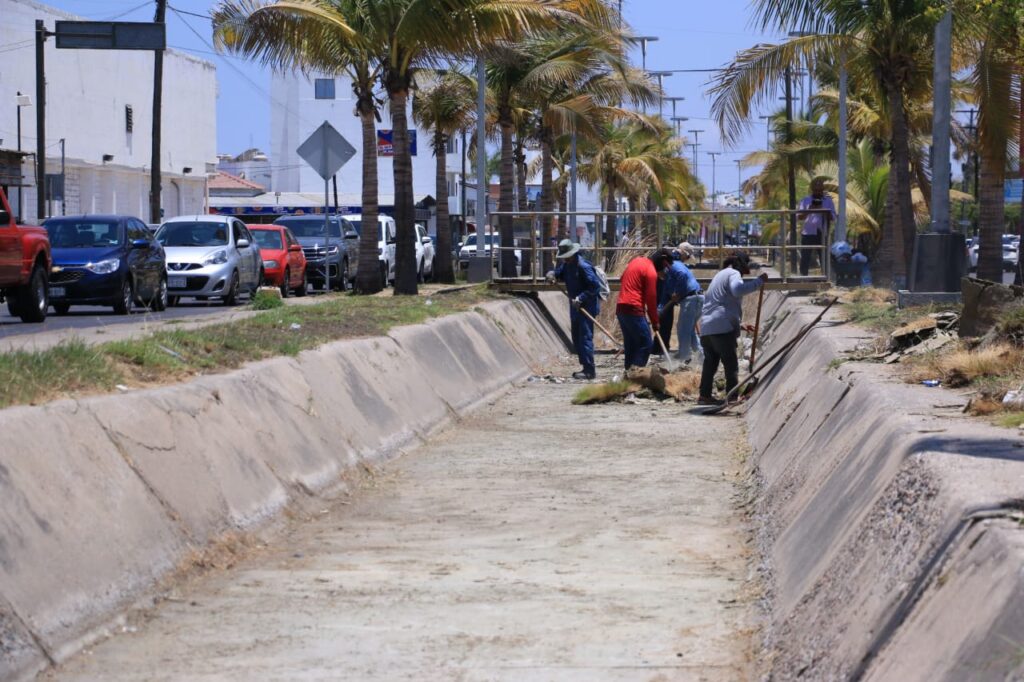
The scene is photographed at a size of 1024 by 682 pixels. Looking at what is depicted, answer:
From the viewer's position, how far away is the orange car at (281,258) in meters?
30.8

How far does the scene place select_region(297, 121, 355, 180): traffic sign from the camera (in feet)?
Answer: 78.3

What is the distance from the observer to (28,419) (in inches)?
280

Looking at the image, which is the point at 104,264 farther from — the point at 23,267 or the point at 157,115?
the point at 157,115

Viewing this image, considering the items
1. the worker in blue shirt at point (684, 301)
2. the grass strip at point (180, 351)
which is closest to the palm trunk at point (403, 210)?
the worker in blue shirt at point (684, 301)

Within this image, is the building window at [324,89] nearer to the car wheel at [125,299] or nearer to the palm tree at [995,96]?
the palm tree at [995,96]

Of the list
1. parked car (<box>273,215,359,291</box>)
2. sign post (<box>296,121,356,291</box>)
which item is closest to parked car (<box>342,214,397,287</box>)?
parked car (<box>273,215,359,291</box>)

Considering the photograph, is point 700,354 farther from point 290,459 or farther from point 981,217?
point 290,459

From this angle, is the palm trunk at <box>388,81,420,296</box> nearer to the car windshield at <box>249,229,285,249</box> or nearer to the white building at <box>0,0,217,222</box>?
the car windshield at <box>249,229,285,249</box>

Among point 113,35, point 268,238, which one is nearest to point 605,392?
point 268,238

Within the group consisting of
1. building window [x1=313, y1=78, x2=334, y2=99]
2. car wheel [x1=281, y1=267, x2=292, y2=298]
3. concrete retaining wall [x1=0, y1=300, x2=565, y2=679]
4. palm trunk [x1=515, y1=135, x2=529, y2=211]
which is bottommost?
concrete retaining wall [x1=0, y1=300, x2=565, y2=679]

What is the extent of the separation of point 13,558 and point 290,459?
3920 mm

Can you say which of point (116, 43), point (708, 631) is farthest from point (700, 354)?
point (116, 43)

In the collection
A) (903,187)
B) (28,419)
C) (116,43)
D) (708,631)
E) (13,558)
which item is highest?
(116,43)

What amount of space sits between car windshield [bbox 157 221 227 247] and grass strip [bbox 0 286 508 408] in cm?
974
